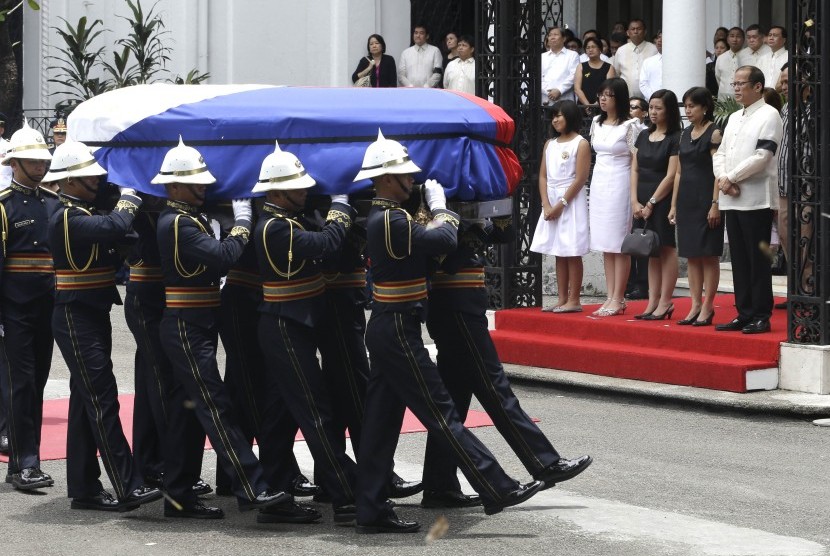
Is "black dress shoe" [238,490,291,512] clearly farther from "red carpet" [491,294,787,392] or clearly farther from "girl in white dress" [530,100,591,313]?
"girl in white dress" [530,100,591,313]

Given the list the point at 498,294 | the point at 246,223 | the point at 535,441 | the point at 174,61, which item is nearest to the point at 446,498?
the point at 535,441

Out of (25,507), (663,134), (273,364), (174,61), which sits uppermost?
(174,61)

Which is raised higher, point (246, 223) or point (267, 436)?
point (246, 223)

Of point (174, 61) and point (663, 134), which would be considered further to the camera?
point (174, 61)

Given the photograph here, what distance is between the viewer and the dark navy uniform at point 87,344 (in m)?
8.17

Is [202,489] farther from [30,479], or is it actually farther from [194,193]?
[194,193]

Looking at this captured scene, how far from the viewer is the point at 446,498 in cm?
826

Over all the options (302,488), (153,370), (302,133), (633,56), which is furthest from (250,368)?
(633,56)

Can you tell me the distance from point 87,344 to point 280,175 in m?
1.45

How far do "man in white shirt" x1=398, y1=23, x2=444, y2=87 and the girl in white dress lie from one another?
749 centimetres

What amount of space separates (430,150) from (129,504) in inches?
94.0

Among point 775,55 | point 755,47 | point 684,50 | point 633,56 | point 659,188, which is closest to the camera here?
point 659,188

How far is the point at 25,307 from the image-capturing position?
8.97m

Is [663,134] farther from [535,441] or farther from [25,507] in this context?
[25,507]
